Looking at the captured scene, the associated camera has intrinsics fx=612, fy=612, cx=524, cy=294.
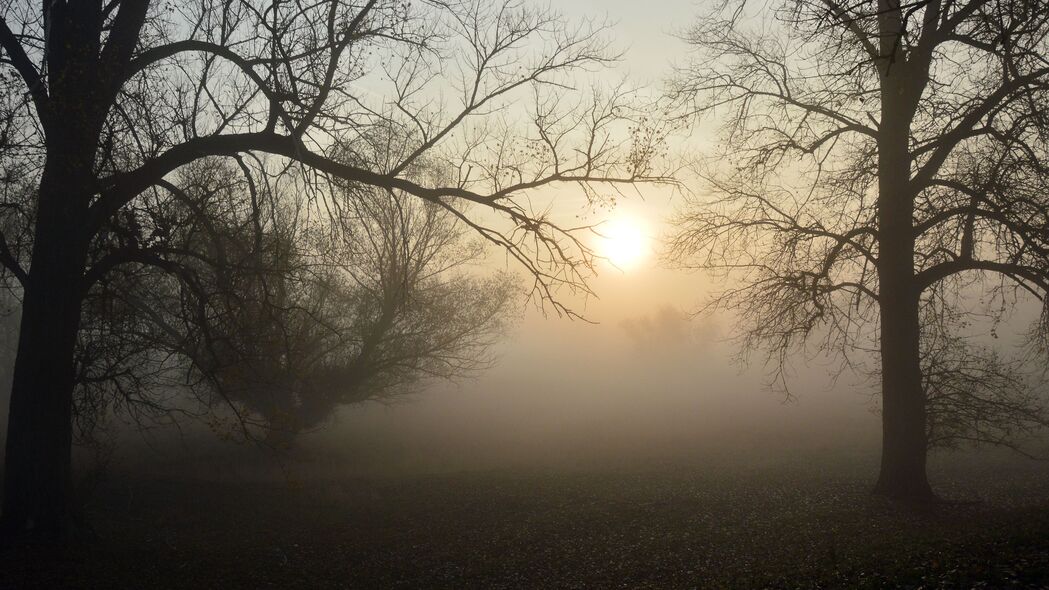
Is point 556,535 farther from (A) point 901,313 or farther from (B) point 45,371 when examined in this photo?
(B) point 45,371

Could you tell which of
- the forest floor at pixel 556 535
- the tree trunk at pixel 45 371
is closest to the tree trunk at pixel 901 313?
the forest floor at pixel 556 535

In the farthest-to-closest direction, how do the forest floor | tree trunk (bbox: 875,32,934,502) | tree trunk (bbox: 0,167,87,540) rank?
tree trunk (bbox: 875,32,934,502) < tree trunk (bbox: 0,167,87,540) < the forest floor

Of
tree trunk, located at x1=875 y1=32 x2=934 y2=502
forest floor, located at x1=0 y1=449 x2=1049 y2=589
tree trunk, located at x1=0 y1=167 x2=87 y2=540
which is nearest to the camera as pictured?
forest floor, located at x1=0 y1=449 x2=1049 y2=589

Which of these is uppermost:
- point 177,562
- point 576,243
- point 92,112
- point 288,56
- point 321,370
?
point 288,56

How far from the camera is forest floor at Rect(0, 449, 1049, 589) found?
6.49 m

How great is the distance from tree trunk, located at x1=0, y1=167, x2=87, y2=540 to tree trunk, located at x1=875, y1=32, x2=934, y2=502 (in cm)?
1294

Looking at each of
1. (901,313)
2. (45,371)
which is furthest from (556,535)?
(45,371)

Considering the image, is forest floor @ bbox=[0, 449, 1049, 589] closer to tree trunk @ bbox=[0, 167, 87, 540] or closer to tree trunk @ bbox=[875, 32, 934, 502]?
tree trunk @ bbox=[0, 167, 87, 540]

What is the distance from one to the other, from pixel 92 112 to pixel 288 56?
259cm

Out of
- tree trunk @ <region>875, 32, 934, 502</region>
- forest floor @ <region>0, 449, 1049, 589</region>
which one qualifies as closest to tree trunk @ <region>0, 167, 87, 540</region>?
forest floor @ <region>0, 449, 1049, 589</region>

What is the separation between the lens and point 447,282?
68.9 feet

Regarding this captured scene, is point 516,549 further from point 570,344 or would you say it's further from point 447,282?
point 570,344

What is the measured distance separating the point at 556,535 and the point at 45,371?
7452 mm

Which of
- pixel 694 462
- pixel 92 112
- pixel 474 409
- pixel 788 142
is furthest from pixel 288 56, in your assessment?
pixel 474 409
